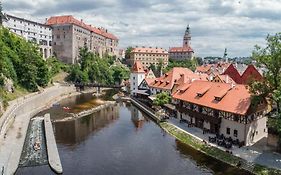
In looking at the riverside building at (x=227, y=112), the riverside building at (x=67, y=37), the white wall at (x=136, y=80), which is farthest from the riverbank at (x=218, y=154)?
the riverside building at (x=67, y=37)

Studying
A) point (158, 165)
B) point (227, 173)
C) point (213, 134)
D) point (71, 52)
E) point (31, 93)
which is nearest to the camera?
point (227, 173)

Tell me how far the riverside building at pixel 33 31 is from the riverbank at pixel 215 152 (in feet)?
219

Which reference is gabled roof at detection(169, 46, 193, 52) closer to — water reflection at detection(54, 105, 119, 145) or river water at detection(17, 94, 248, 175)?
water reflection at detection(54, 105, 119, 145)

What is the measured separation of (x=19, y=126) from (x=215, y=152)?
26938 mm

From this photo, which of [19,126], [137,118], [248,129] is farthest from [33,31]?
[248,129]

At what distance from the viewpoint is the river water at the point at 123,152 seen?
28234mm

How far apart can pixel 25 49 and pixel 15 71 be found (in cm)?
696

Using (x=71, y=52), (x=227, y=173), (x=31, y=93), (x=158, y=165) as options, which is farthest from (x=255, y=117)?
(x=71, y=52)

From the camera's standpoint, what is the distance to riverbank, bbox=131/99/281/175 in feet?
88.7

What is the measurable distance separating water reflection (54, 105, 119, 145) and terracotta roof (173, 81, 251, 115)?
13.8 metres

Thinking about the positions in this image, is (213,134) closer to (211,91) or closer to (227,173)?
(211,91)

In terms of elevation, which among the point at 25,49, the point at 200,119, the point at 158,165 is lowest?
the point at 158,165

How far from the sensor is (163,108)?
55281mm

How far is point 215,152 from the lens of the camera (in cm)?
3198
